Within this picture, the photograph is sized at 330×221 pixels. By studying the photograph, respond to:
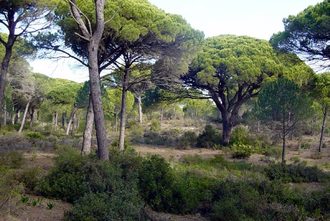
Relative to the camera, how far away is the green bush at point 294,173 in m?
13.0

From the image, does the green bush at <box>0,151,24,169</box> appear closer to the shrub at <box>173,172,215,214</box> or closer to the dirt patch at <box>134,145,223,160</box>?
the shrub at <box>173,172,215,214</box>

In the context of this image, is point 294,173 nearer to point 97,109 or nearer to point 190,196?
point 190,196

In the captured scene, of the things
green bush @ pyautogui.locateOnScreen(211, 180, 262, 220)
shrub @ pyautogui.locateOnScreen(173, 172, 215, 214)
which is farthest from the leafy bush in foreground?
green bush @ pyautogui.locateOnScreen(211, 180, 262, 220)

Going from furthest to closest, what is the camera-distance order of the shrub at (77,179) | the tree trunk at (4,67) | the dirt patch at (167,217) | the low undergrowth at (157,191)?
the tree trunk at (4,67)
the shrub at (77,179)
the low undergrowth at (157,191)
the dirt patch at (167,217)

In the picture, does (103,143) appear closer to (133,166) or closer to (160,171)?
(133,166)

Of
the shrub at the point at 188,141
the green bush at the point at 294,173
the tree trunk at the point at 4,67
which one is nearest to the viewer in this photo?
the green bush at the point at 294,173

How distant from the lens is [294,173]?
44.1 ft

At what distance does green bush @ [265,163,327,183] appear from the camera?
13.0 meters

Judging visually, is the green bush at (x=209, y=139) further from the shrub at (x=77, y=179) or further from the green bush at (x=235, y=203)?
the shrub at (x=77, y=179)

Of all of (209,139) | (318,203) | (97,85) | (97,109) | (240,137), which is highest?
(97,85)

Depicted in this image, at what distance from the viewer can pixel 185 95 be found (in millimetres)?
25656

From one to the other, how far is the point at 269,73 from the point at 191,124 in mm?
19119

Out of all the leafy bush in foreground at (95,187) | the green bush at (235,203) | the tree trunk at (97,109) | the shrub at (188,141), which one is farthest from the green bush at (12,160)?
the shrub at (188,141)

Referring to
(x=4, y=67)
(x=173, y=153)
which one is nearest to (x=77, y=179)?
(x=4, y=67)
